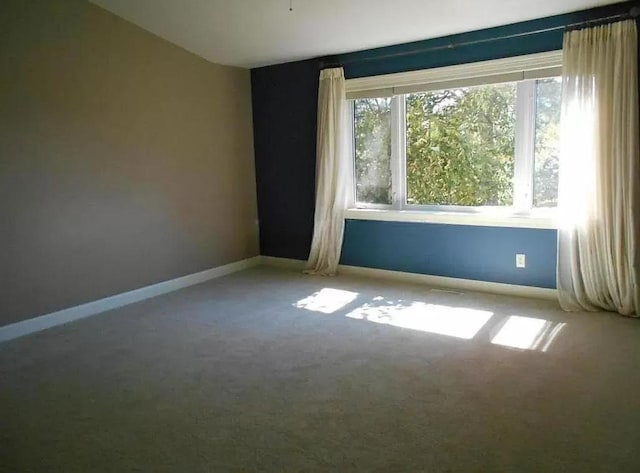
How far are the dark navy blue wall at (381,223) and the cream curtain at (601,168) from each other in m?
0.23

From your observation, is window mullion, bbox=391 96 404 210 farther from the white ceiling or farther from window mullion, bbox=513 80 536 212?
window mullion, bbox=513 80 536 212

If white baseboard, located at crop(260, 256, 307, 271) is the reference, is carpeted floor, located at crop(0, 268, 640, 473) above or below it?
below

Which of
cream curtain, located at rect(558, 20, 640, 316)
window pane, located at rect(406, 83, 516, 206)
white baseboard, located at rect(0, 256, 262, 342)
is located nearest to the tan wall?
white baseboard, located at rect(0, 256, 262, 342)

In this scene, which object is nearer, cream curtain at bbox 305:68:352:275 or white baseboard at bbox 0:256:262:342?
white baseboard at bbox 0:256:262:342

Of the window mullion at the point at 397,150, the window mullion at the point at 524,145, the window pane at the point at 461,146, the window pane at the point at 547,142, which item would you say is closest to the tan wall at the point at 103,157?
the window mullion at the point at 397,150

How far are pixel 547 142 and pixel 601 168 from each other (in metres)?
0.51

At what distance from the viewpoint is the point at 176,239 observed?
4.65m

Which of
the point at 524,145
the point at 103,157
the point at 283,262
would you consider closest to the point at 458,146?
the point at 524,145

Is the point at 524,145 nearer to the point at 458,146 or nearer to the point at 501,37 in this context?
the point at 458,146

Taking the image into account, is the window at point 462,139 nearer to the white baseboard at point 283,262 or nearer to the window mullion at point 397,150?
the window mullion at point 397,150

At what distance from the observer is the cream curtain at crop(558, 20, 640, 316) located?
11.1 feet

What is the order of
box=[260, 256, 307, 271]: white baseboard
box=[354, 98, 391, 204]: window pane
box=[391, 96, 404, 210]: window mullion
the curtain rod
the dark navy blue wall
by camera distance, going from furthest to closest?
1. box=[260, 256, 307, 271]: white baseboard
2. box=[354, 98, 391, 204]: window pane
3. box=[391, 96, 404, 210]: window mullion
4. the dark navy blue wall
5. the curtain rod

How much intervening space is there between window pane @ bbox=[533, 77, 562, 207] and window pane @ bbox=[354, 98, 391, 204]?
4.30 ft

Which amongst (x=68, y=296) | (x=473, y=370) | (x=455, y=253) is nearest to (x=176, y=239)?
(x=68, y=296)
